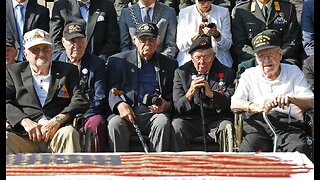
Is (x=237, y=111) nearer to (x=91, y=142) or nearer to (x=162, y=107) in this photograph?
(x=162, y=107)

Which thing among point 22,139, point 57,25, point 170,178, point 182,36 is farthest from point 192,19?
point 170,178

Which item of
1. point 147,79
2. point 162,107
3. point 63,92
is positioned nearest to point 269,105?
point 162,107

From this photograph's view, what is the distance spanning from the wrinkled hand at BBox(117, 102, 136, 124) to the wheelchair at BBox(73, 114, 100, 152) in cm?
41

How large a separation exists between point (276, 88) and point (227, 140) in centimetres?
69

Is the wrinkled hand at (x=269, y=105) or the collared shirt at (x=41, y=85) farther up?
the collared shirt at (x=41, y=85)

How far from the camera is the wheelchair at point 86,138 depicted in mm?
6296

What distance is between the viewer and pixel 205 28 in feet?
24.8

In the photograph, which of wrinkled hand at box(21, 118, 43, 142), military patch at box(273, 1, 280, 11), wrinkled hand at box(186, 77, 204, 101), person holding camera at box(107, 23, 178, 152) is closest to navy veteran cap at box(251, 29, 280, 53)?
wrinkled hand at box(186, 77, 204, 101)

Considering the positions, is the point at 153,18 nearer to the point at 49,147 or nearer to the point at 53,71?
the point at 53,71

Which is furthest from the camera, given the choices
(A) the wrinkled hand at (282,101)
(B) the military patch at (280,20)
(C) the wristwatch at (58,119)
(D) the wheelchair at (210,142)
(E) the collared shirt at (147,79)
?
(B) the military patch at (280,20)

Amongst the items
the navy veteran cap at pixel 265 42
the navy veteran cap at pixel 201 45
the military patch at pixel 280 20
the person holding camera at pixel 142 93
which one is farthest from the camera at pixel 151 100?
the military patch at pixel 280 20

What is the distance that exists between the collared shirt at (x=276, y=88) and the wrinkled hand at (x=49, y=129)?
170 cm

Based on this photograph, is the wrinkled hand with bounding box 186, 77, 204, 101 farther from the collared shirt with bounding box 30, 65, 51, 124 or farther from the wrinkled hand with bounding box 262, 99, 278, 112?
the collared shirt with bounding box 30, 65, 51, 124

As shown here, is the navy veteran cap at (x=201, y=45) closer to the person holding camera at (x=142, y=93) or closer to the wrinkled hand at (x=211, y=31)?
the person holding camera at (x=142, y=93)
